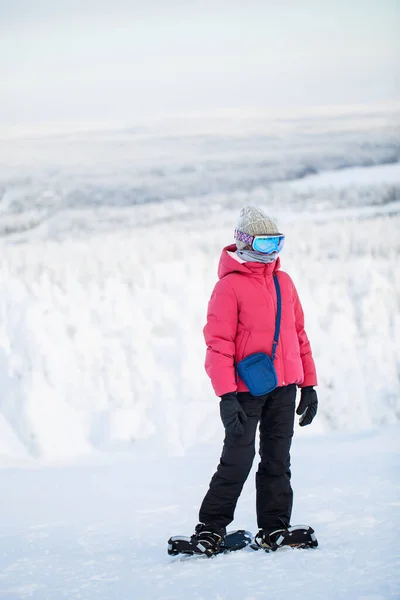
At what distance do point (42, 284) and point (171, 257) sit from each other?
93cm

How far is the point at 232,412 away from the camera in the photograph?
2.15 m

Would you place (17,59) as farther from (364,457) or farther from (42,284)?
(364,457)

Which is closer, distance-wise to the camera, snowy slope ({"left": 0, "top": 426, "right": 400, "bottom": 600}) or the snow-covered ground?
snowy slope ({"left": 0, "top": 426, "right": 400, "bottom": 600})

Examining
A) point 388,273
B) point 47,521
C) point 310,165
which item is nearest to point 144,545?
point 47,521

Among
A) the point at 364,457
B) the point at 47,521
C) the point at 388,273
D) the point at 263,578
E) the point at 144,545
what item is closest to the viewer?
the point at 263,578

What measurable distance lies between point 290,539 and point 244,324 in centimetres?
70

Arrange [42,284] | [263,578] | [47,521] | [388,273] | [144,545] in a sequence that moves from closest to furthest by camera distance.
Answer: [263,578] → [144,545] → [47,521] → [42,284] → [388,273]

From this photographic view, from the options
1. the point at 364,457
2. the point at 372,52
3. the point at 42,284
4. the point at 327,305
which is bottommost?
the point at 364,457

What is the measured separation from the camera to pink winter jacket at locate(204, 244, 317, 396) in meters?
2.20

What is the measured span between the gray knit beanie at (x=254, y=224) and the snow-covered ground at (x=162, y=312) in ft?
3.82

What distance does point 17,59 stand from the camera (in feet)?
17.1

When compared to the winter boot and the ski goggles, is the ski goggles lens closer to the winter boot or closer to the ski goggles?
the ski goggles

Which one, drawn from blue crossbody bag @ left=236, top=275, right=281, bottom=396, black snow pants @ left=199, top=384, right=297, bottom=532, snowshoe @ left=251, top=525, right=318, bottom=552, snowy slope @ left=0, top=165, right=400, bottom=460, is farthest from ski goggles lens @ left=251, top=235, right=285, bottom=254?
snowy slope @ left=0, top=165, right=400, bottom=460

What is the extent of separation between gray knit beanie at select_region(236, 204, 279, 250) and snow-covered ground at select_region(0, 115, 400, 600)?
3.82 feet
